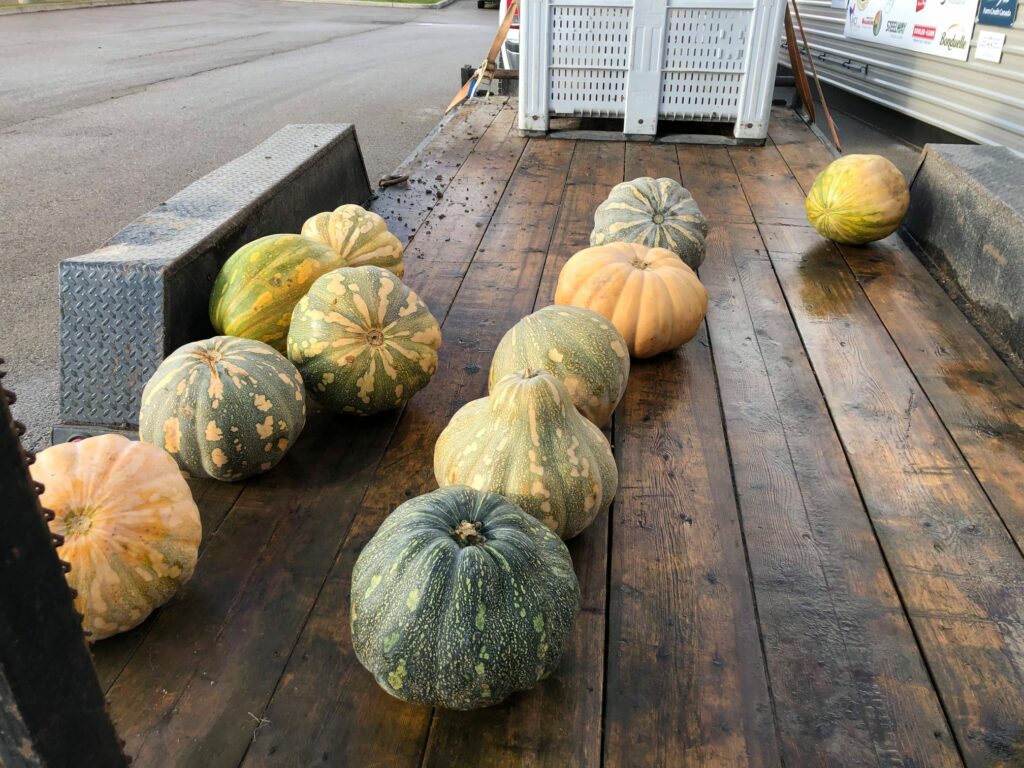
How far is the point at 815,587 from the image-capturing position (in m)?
1.72

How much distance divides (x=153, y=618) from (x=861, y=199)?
10.00 ft

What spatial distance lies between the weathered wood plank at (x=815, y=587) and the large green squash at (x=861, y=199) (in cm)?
98

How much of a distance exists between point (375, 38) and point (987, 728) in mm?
16008

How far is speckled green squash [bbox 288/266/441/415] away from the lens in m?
2.16

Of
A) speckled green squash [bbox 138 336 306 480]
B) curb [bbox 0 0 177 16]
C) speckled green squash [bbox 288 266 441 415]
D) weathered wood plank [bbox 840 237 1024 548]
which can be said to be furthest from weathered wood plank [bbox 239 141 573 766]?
curb [bbox 0 0 177 16]

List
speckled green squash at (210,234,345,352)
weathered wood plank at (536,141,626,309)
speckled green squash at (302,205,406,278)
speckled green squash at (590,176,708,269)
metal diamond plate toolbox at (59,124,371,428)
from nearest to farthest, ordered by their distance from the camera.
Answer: metal diamond plate toolbox at (59,124,371,428) → speckled green squash at (210,234,345,352) → speckled green squash at (302,205,406,278) → speckled green squash at (590,176,708,269) → weathered wood plank at (536,141,626,309)

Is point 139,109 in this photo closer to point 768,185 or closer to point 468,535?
point 768,185

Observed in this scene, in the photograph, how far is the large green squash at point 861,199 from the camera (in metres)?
3.32

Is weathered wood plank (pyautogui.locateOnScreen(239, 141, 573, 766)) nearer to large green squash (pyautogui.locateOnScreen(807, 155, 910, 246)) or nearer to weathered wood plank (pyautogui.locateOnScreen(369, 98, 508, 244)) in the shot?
weathered wood plank (pyautogui.locateOnScreen(369, 98, 508, 244))

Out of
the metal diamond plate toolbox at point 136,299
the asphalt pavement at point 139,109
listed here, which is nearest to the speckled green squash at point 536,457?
A: the metal diamond plate toolbox at point 136,299

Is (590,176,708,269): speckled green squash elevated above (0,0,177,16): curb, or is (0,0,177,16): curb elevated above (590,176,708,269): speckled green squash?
(590,176,708,269): speckled green squash

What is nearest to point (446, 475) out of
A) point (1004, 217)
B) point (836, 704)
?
point (836, 704)

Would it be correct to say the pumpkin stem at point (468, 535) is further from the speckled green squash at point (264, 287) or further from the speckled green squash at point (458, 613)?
the speckled green squash at point (264, 287)

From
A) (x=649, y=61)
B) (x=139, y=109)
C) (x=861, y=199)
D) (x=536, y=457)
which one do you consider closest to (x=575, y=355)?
(x=536, y=457)
